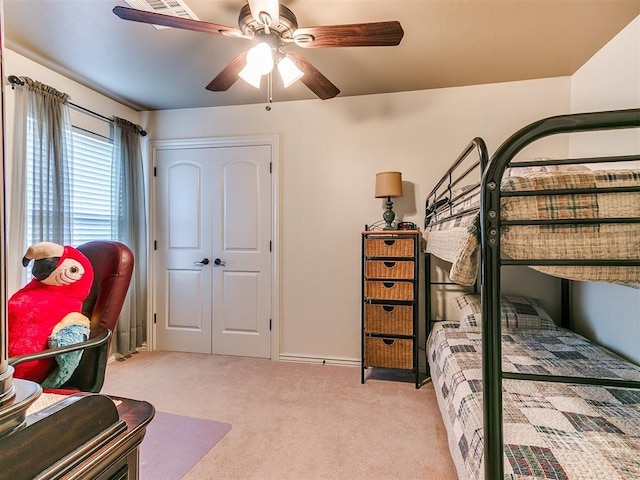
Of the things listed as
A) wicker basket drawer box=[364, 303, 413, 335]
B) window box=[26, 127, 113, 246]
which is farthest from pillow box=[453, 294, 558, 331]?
window box=[26, 127, 113, 246]

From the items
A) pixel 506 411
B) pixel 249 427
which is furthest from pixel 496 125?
pixel 249 427

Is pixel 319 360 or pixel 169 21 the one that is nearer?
pixel 169 21

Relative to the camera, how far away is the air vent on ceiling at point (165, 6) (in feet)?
5.75

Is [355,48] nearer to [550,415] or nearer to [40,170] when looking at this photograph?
[550,415]

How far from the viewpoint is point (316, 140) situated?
10.3 ft

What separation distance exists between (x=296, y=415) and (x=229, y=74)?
216cm

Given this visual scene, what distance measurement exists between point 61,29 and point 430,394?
3.47 m

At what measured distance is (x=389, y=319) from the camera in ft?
8.60

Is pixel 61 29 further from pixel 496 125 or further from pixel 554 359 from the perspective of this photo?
pixel 554 359

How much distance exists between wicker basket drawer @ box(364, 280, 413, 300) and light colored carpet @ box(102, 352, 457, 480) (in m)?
0.70

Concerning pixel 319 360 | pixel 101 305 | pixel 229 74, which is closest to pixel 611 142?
pixel 229 74

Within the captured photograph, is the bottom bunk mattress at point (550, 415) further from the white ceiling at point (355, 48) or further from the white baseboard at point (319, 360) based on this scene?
the white ceiling at point (355, 48)

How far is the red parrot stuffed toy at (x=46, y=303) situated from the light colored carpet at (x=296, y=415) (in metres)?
0.90

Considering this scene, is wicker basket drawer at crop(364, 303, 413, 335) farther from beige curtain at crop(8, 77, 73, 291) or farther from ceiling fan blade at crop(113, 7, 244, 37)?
beige curtain at crop(8, 77, 73, 291)
